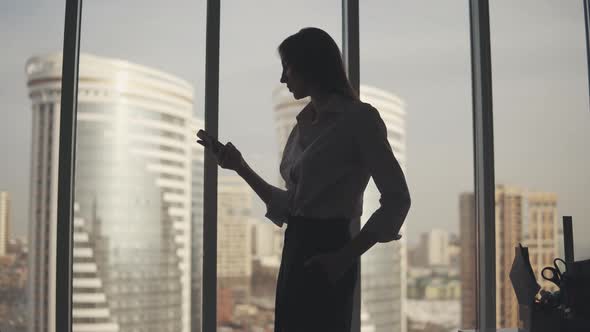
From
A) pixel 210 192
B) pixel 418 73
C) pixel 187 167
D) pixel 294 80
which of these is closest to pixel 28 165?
pixel 187 167

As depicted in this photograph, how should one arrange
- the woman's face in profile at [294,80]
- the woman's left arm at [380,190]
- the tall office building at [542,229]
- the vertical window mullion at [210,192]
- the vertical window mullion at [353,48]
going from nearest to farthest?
1. the woman's left arm at [380,190]
2. the woman's face in profile at [294,80]
3. the vertical window mullion at [210,192]
4. the vertical window mullion at [353,48]
5. the tall office building at [542,229]

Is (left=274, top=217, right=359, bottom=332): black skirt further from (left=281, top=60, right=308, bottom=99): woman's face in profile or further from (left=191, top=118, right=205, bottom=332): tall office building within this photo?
(left=191, top=118, right=205, bottom=332): tall office building

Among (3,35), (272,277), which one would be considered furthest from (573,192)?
(3,35)

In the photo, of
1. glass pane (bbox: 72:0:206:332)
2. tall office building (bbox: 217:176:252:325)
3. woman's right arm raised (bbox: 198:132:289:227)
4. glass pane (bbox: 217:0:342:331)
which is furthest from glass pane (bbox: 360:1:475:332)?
woman's right arm raised (bbox: 198:132:289:227)

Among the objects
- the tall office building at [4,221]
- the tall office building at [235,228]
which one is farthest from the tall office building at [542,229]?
the tall office building at [4,221]

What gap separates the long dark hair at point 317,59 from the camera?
4.01 feet

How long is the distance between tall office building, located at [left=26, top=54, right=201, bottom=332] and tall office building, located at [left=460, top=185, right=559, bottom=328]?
5.33 ft

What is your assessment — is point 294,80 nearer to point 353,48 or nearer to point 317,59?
point 317,59

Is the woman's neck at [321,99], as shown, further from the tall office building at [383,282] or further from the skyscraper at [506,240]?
the skyscraper at [506,240]

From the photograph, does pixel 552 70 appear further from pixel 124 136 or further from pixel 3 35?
pixel 3 35

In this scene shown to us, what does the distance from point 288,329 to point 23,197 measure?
84.4 inches

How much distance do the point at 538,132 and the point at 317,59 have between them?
2672 millimetres

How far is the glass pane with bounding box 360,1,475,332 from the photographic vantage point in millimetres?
3162

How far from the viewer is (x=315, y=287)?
46.0 inches
